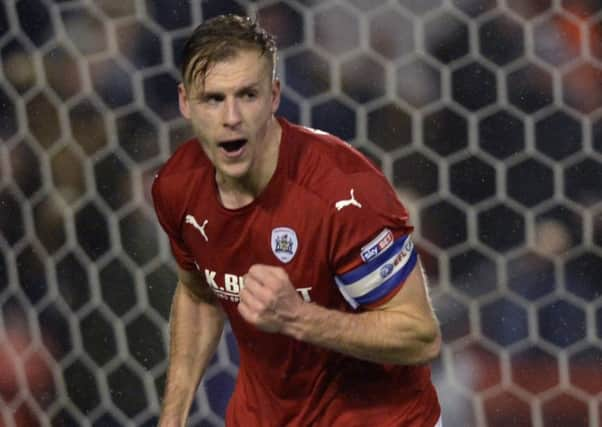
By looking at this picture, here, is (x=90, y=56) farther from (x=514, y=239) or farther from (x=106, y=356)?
(x=514, y=239)

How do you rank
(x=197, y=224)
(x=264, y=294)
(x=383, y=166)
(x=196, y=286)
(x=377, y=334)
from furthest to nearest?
1. (x=383, y=166)
2. (x=196, y=286)
3. (x=197, y=224)
4. (x=377, y=334)
5. (x=264, y=294)

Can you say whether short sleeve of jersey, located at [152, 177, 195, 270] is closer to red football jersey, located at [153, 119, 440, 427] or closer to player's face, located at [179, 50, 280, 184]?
red football jersey, located at [153, 119, 440, 427]

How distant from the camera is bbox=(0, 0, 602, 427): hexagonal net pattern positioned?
7.11 feet

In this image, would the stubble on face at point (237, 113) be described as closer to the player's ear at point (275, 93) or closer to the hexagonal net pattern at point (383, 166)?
the player's ear at point (275, 93)

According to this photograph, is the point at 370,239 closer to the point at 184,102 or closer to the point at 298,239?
the point at 298,239

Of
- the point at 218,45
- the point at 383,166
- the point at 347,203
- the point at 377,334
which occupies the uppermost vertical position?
the point at 218,45

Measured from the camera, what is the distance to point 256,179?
1.51m

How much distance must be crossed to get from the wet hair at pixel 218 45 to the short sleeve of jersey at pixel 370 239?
0.17 metres

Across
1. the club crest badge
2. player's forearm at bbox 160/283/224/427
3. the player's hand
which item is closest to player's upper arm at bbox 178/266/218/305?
player's forearm at bbox 160/283/224/427

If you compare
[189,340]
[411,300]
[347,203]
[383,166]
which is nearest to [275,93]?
[347,203]

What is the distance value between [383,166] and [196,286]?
21.1 inches

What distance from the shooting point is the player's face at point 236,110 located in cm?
147

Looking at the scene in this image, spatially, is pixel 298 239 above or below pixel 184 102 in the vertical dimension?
below

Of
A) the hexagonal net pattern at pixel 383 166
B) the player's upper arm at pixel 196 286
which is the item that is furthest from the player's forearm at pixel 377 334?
the hexagonal net pattern at pixel 383 166
